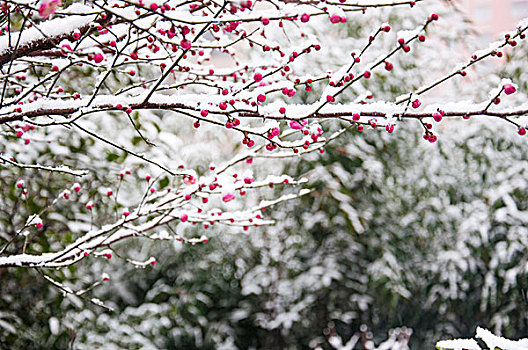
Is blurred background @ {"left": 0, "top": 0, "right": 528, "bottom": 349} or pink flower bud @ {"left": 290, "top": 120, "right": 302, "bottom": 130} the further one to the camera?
blurred background @ {"left": 0, "top": 0, "right": 528, "bottom": 349}

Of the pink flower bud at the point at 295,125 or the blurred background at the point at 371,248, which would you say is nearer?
the pink flower bud at the point at 295,125

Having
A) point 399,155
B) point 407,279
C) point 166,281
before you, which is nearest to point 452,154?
point 399,155

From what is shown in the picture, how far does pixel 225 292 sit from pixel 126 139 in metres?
1.06

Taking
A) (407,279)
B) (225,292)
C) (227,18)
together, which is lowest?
(407,279)

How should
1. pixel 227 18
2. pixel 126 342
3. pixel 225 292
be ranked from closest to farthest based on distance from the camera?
pixel 227 18 < pixel 126 342 < pixel 225 292

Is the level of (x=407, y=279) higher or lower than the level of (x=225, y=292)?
lower

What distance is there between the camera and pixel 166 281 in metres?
2.89

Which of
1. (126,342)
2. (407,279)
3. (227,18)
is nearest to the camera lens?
(227,18)

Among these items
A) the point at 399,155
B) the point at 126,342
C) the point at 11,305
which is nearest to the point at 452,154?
the point at 399,155

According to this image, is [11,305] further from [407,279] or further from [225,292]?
[407,279]

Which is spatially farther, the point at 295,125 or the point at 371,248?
the point at 371,248

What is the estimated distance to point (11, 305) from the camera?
2.06 m

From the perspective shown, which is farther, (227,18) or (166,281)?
(166,281)

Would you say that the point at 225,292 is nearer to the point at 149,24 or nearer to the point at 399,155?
the point at 399,155
